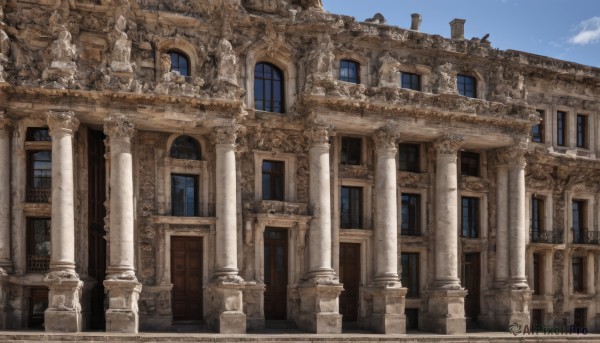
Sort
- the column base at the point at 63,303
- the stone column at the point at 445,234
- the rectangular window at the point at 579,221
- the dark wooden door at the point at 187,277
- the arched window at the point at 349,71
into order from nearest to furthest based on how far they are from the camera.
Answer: the column base at the point at 63,303 < the dark wooden door at the point at 187,277 < the stone column at the point at 445,234 < the arched window at the point at 349,71 < the rectangular window at the point at 579,221

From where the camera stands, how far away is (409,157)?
37062 mm

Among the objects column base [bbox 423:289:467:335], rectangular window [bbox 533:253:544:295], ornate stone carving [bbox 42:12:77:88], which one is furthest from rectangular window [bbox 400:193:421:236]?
ornate stone carving [bbox 42:12:77:88]

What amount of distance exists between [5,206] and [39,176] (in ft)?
7.21

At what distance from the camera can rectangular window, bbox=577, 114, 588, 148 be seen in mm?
42156

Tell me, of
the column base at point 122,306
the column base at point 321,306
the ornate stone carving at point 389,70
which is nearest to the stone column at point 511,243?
the ornate stone carving at point 389,70

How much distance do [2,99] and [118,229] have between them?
668 cm

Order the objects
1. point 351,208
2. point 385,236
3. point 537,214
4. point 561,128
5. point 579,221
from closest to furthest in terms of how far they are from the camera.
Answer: point 385,236 → point 351,208 → point 537,214 → point 561,128 → point 579,221

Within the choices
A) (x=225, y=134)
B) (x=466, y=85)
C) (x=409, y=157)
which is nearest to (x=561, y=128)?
(x=466, y=85)

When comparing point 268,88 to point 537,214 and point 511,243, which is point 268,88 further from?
point 537,214

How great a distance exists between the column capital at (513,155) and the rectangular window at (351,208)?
7451mm

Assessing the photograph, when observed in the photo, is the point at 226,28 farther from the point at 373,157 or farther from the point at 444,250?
the point at 444,250

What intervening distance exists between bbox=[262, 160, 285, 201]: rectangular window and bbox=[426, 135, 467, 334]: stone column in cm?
741

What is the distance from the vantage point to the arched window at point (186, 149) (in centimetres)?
3278

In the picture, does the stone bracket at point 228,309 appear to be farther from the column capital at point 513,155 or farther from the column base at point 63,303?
the column capital at point 513,155
